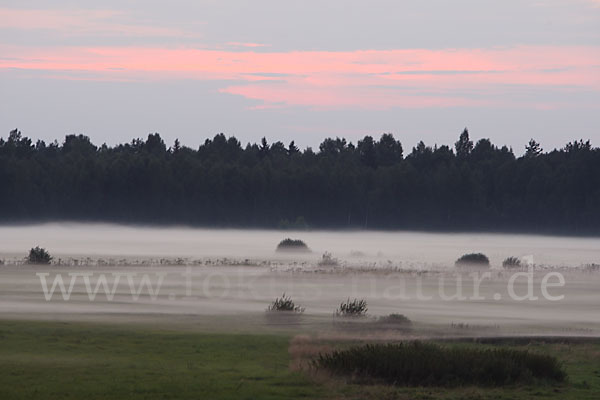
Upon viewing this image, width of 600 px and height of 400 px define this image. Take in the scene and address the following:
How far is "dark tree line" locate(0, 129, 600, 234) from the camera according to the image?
16862 cm

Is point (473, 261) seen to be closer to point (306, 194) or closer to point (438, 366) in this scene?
point (438, 366)

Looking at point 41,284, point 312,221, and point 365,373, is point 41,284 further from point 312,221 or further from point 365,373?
point 312,221

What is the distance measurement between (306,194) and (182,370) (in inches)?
6196

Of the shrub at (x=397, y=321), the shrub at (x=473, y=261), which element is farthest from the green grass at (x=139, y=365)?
the shrub at (x=473, y=261)

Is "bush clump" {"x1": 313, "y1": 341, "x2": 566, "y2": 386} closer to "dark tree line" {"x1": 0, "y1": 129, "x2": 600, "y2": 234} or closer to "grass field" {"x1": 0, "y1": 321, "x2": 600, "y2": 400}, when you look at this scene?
"grass field" {"x1": 0, "y1": 321, "x2": 600, "y2": 400}

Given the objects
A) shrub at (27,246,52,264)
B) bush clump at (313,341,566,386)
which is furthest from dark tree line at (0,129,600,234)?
bush clump at (313,341,566,386)

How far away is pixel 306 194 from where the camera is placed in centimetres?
17788

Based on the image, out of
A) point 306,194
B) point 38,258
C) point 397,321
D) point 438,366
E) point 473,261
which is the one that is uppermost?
point 306,194

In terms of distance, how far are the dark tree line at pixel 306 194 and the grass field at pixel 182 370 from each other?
5582 inches

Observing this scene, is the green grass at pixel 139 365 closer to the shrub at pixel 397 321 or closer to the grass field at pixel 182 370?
the grass field at pixel 182 370

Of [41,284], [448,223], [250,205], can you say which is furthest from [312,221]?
[41,284]

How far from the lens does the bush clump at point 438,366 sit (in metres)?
19.6

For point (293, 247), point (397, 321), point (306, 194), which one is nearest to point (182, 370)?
point (397, 321)

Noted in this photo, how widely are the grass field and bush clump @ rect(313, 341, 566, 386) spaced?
406 millimetres
